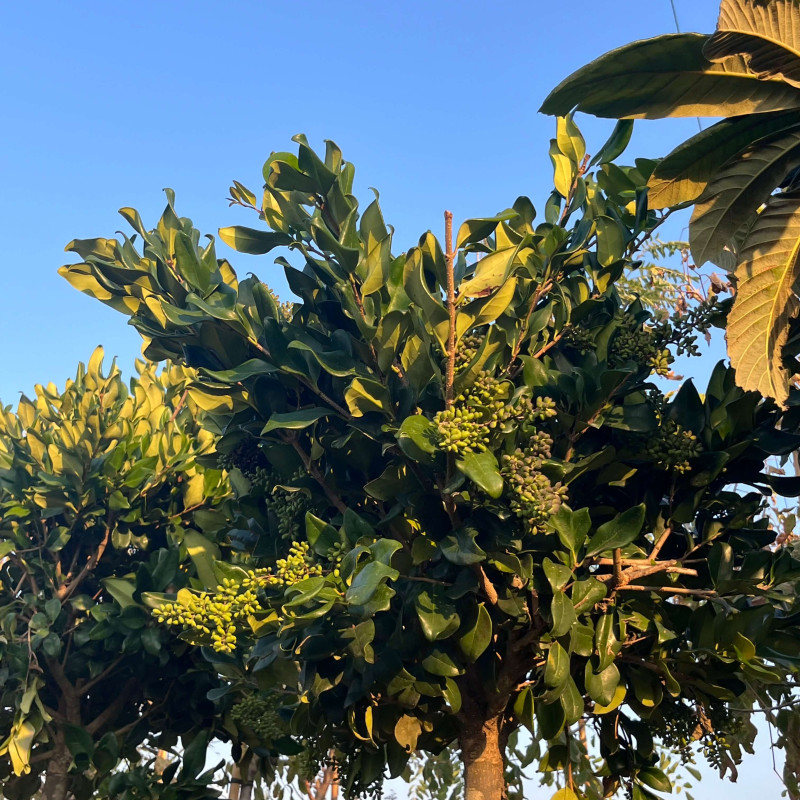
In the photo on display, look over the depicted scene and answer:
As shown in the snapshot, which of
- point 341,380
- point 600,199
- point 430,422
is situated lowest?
point 430,422

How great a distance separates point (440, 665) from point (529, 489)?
1.25 meters

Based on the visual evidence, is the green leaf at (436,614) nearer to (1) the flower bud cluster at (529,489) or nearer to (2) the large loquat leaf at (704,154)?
(1) the flower bud cluster at (529,489)

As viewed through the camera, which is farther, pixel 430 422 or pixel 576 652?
pixel 576 652

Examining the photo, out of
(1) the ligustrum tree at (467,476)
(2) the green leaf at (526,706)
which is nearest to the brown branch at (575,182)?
(1) the ligustrum tree at (467,476)

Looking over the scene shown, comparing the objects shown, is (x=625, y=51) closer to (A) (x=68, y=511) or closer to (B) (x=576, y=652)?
(B) (x=576, y=652)

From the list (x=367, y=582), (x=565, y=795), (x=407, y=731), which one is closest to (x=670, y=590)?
(x=565, y=795)

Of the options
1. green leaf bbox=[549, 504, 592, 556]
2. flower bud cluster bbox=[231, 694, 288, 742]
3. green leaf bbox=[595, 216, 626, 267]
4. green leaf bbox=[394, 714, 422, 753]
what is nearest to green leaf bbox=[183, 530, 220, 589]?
flower bud cluster bbox=[231, 694, 288, 742]

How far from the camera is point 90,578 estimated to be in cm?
881

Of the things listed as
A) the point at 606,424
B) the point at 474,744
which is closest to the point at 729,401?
the point at 606,424

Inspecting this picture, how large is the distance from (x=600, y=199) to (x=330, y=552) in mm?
2966

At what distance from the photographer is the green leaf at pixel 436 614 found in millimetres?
4625

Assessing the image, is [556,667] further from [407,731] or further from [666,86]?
[666,86]

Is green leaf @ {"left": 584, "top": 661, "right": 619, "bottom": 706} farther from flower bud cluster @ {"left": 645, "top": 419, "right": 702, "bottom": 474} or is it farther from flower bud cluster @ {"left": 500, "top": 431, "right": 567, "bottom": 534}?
flower bud cluster @ {"left": 645, "top": 419, "right": 702, "bottom": 474}

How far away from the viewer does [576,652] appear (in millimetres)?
4902
